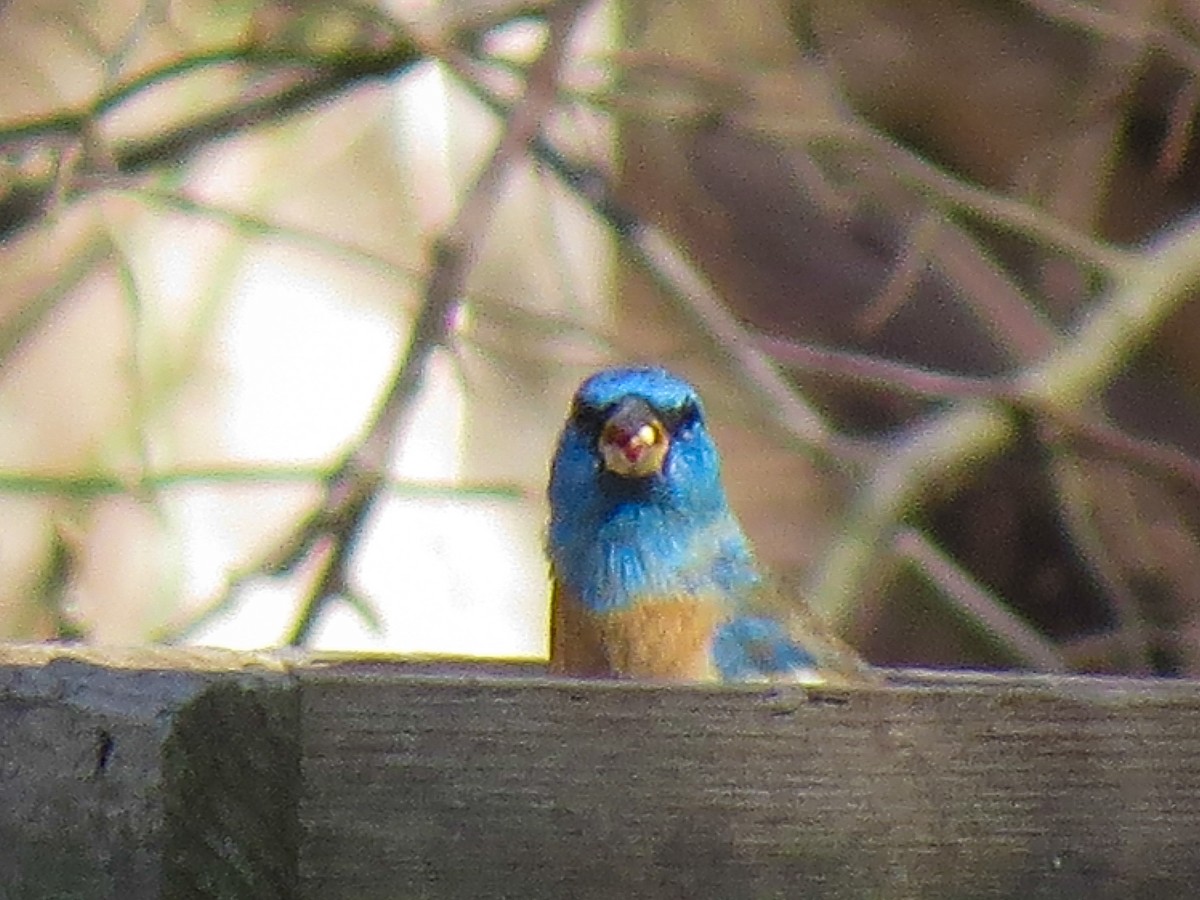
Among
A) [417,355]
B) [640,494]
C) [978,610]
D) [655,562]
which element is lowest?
[655,562]

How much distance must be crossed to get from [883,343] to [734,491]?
0.79 m

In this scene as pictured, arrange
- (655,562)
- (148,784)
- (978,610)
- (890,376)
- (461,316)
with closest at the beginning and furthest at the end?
(148,784) < (655,562) < (890,376) < (978,610) < (461,316)

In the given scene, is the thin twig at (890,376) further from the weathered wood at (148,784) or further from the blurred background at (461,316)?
the weathered wood at (148,784)

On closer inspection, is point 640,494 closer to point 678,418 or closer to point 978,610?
point 678,418

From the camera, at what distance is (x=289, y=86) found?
5352 millimetres

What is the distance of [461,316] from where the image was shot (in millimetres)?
5605

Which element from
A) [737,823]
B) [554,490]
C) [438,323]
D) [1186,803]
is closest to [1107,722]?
[1186,803]

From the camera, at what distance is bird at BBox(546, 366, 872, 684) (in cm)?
321

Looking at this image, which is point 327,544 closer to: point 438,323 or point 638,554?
point 438,323

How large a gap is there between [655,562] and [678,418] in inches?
11.6

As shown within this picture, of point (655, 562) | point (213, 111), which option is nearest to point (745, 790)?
point (655, 562)

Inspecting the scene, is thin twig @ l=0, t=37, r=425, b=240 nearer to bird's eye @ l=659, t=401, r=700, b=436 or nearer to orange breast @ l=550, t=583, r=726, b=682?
bird's eye @ l=659, t=401, r=700, b=436

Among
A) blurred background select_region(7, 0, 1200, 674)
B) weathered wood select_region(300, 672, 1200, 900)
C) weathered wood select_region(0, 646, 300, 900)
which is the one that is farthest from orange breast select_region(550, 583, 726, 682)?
weathered wood select_region(0, 646, 300, 900)

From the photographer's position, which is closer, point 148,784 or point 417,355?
point 148,784
